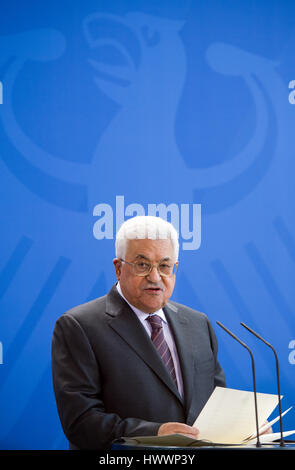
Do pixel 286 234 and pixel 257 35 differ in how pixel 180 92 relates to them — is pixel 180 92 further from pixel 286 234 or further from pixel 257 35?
pixel 286 234

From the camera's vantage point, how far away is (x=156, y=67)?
13.3 ft

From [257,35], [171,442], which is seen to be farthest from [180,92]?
[171,442]

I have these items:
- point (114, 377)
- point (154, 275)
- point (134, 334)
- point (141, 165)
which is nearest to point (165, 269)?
point (154, 275)

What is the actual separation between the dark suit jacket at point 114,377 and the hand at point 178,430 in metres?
0.12

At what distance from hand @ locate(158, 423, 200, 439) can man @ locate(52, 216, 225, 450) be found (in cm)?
14

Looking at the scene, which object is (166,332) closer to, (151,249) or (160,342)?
(160,342)

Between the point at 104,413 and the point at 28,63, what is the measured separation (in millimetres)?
2482

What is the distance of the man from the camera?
2.23m

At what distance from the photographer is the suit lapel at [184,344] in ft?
7.84

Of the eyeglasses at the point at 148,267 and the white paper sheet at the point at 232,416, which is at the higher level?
the eyeglasses at the point at 148,267

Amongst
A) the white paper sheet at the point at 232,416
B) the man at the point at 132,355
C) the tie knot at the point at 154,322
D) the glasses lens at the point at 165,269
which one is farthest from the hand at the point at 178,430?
the glasses lens at the point at 165,269

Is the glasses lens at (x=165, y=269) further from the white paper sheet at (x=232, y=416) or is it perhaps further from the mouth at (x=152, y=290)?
the white paper sheet at (x=232, y=416)

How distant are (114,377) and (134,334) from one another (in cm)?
18

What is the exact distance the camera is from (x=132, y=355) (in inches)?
93.7
